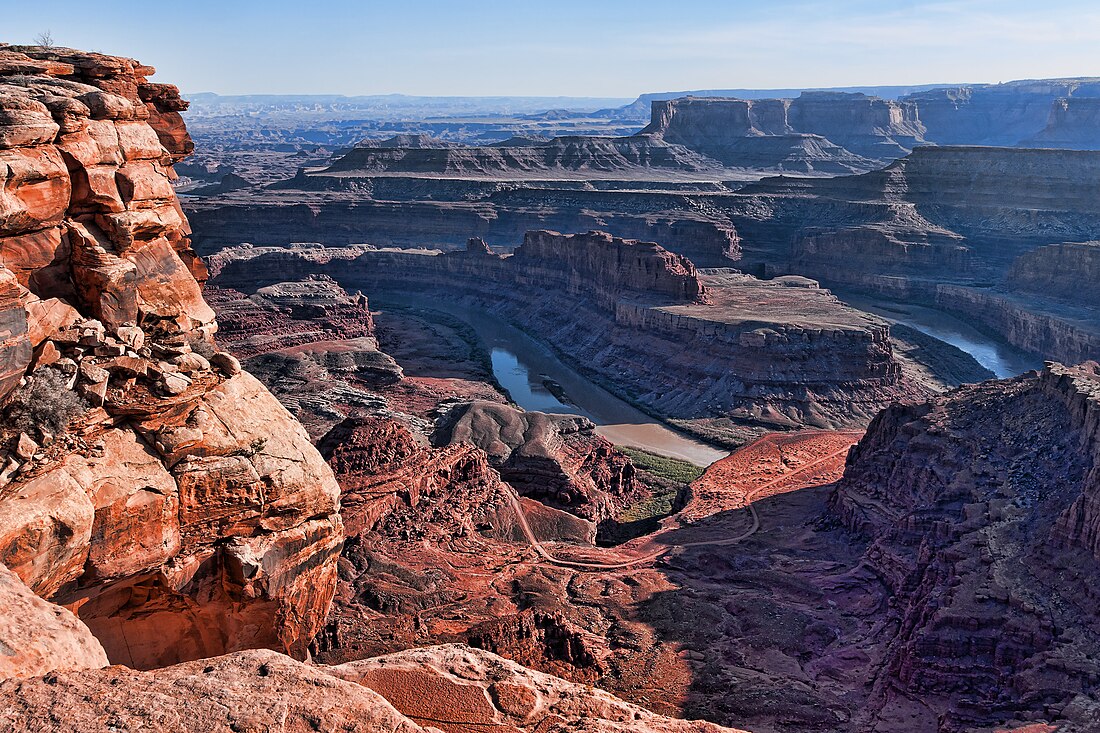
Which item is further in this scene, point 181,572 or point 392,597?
point 392,597

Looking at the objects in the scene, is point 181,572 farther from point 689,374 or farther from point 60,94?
point 689,374

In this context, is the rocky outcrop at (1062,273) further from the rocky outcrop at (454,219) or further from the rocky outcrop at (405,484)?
the rocky outcrop at (405,484)

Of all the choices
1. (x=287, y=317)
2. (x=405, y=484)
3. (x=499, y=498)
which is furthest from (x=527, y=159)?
(x=405, y=484)

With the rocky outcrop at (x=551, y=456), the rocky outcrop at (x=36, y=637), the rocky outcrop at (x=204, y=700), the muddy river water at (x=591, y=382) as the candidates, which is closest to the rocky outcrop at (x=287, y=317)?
the muddy river water at (x=591, y=382)

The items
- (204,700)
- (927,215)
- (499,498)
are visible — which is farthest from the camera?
(927,215)

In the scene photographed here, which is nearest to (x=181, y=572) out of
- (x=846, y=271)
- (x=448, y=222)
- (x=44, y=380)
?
(x=44, y=380)

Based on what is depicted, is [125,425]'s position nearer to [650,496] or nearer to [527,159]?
[650,496]

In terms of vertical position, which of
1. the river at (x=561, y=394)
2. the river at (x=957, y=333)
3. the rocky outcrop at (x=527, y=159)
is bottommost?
the river at (x=561, y=394)
